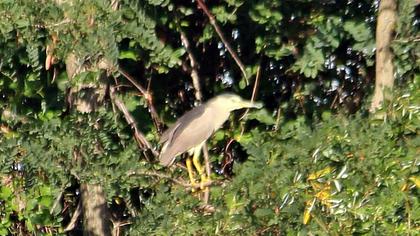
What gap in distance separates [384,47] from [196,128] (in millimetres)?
1365

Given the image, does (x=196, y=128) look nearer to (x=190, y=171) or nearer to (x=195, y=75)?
(x=190, y=171)

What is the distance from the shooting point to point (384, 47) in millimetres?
7230

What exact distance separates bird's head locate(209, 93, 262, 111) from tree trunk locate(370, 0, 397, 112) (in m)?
1.10

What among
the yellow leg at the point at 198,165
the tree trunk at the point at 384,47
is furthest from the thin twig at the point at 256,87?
the tree trunk at the point at 384,47

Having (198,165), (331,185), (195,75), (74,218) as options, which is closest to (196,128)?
(198,165)

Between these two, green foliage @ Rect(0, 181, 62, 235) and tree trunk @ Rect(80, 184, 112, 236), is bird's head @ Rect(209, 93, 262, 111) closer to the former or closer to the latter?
tree trunk @ Rect(80, 184, 112, 236)

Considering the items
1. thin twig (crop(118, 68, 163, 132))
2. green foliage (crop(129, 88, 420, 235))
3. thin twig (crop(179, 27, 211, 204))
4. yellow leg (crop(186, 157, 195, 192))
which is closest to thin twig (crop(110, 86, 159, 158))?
thin twig (crop(118, 68, 163, 132))

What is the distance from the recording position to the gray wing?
25.7 ft

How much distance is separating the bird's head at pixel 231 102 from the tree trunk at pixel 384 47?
1096 millimetres

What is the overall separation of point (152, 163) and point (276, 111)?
1.09 metres

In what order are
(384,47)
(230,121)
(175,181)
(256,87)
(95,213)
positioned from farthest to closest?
(230,121), (256,87), (95,213), (175,181), (384,47)

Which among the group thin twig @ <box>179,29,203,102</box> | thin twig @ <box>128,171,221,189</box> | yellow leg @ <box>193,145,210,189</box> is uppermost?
thin twig @ <box>179,29,203,102</box>

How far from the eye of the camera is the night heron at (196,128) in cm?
784

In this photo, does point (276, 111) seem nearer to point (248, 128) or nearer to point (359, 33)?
point (248, 128)
